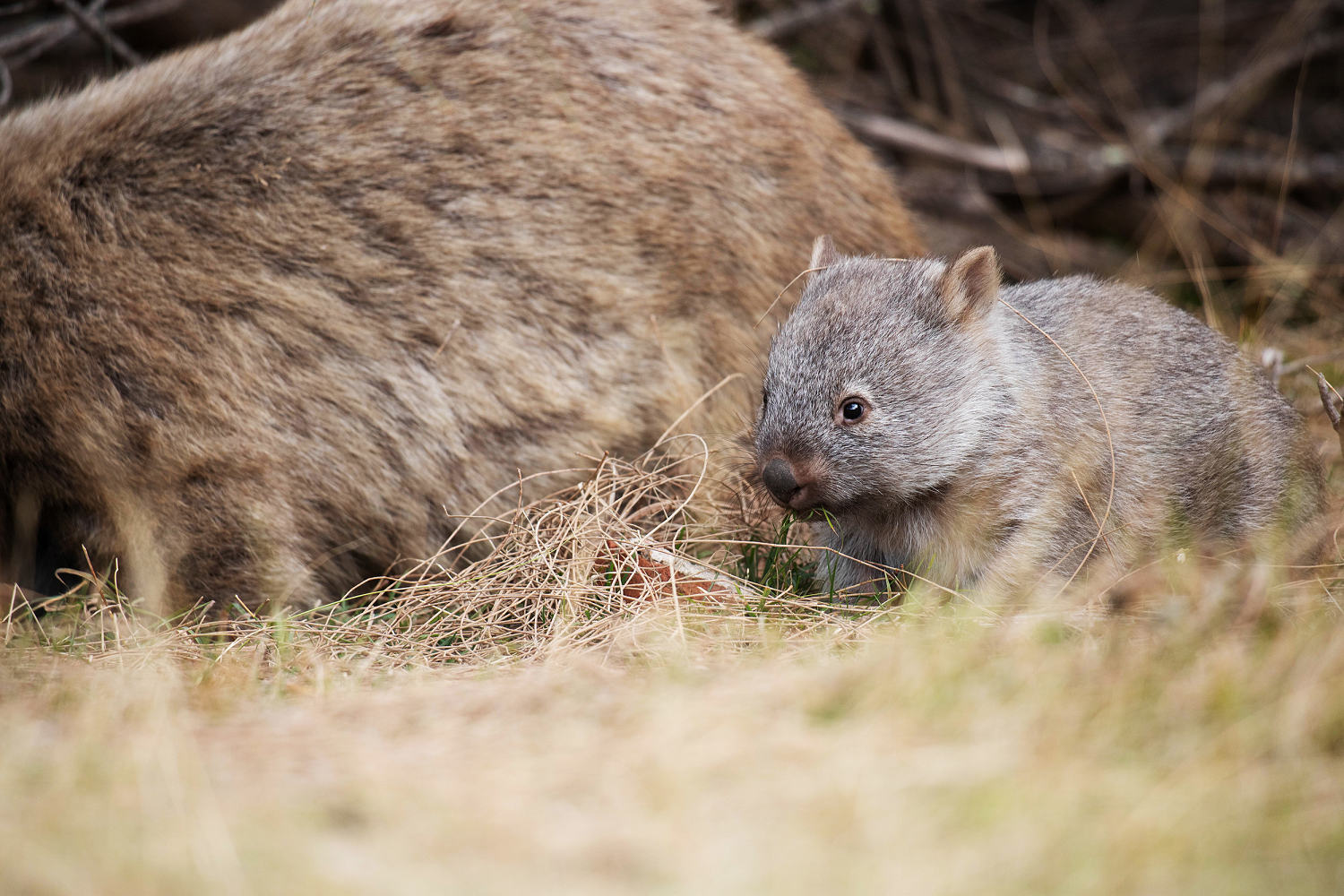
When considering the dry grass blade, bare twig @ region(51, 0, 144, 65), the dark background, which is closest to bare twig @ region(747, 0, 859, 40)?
the dark background

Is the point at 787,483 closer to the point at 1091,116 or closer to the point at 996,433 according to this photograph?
the point at 996,433

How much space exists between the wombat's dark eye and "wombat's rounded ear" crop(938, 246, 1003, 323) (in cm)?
32

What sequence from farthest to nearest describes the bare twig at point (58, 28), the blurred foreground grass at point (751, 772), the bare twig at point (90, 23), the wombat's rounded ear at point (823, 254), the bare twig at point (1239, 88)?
the bare twig at point (1239, 88) → the bare twig at point (58, 28) → the bare twig at point (90, 23) → the wombat's rounded ear at point (823, 254) → the blurred foreground grass at point (751, 772)

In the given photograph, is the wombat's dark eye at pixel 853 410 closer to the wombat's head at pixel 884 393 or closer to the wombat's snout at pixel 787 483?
the wombat's head at pixel 884 393

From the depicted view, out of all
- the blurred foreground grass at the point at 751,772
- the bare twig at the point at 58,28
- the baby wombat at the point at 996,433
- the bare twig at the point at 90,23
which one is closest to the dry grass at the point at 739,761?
the blurred foreground grass at the point at 751,772

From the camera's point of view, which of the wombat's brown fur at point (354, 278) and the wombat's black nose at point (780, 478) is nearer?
the wombat's black nose at point (780, 478)

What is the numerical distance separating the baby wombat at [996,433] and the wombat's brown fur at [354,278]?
774 millimetres

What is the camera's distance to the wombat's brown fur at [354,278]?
11.0ft

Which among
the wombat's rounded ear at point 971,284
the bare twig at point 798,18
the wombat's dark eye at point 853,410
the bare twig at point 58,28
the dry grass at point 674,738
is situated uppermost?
the bare twig at point 58,28

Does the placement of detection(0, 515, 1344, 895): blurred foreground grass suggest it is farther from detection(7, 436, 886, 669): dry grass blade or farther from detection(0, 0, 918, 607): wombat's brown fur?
detection(0, 0, 918, 607): wombat's brown fur

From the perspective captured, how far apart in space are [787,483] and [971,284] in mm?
672

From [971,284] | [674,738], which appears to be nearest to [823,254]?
[971,284]

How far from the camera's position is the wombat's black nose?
2.87 meters

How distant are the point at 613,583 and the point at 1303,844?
1823 millimetres
